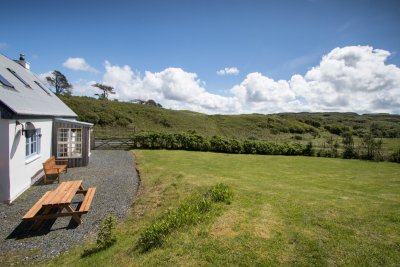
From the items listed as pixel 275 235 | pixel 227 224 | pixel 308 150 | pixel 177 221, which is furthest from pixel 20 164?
pixel 308 150

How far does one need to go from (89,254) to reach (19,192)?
662 cm

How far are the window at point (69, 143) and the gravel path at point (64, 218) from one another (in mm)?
2694

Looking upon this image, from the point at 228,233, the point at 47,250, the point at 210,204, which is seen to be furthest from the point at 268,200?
the point at 47,250

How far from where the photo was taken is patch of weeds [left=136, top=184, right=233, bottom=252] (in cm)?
592

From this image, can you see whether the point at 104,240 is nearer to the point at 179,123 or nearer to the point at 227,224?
the point at 227,224

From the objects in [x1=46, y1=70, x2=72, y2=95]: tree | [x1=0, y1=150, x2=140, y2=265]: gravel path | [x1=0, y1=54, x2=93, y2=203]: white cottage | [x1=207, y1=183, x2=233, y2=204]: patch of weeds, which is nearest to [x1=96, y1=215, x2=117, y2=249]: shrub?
[x1=0, y1=150, x2=140, y2=265]: gravel path

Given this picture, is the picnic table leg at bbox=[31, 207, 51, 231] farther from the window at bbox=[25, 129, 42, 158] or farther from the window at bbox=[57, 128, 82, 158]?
the window at bbox=[57, 128, 82, 158]

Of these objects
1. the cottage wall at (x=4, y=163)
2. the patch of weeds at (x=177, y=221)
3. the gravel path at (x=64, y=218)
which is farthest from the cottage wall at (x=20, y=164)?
the patch of weeds at (x=177, y=221)

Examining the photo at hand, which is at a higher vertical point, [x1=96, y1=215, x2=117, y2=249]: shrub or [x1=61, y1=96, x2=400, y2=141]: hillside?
[x1=61, y1=96, x2=400, y2=141]: hillside

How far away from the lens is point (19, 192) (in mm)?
10492

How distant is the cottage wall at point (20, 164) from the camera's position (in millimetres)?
9695

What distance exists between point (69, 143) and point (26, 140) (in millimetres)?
5389

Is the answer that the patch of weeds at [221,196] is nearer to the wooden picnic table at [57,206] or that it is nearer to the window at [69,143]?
the wooden picnic table at [57,206]

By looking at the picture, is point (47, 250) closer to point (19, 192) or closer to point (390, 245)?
point (19, 192)
